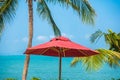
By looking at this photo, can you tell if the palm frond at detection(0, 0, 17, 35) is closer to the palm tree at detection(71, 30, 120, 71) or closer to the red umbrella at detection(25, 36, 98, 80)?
the palm tree at detection(71, 30, 120, 71)

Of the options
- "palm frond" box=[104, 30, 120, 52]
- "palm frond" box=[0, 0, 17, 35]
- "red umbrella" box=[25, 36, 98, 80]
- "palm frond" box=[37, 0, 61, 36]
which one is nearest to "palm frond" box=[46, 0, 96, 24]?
"palm frond" box=[37, 0, 61, 36]

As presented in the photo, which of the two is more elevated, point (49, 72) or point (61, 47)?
point (61, 47)

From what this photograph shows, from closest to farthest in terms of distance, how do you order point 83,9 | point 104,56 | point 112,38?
1. point 104,56
2. point 83,9
3. point 112,38

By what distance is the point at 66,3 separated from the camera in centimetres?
1010

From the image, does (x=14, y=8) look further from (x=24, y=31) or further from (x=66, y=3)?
(x=24, y=31)

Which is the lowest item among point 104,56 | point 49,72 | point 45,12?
point 49,72

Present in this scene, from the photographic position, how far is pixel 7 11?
10.2m

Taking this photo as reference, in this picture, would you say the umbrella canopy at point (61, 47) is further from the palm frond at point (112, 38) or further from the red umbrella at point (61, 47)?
the palm frond at point (112, 38)

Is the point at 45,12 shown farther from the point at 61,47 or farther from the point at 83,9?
the point at 61,47

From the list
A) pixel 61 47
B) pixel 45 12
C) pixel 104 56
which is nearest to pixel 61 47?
pixel 61 47

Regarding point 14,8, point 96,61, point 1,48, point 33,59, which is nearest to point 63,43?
point 96,61

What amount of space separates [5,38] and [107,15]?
17.3 ft

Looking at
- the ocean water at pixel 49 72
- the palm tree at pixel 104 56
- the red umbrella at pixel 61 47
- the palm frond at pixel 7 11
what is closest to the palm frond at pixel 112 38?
the palm tree at pixel 104 56

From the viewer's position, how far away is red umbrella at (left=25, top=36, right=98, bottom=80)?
686 centimetres
